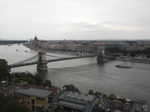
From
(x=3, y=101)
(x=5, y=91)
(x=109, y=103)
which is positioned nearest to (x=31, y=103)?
(x=3, y=101)

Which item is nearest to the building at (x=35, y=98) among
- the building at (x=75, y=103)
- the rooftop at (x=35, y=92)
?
the rooftop at (x=35, y=92)

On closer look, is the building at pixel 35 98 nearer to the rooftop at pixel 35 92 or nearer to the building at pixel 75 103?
the rooftop at pixel 35 92

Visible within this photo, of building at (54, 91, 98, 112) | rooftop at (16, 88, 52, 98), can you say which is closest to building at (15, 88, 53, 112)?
rooftop at (16, 88, 52, 98)

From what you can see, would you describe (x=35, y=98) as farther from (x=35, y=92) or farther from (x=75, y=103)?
(x=75, y=103)

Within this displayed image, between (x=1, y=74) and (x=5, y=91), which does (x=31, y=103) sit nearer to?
(x=5, y=91)

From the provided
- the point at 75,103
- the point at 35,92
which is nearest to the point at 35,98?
the point at 35,92

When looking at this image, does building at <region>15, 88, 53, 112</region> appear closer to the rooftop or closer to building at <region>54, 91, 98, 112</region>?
the rooftop
